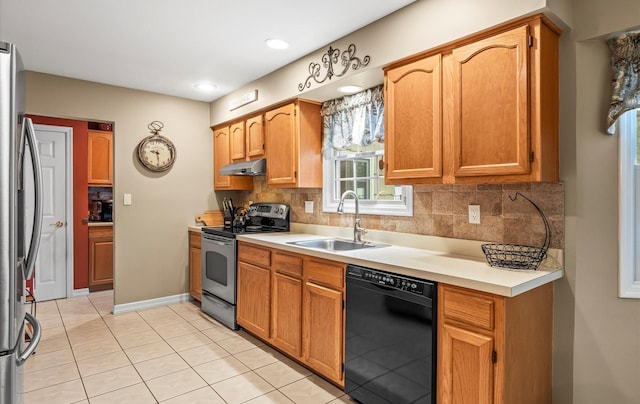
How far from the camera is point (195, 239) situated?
427cm

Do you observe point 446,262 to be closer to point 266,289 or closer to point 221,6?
point 266,289

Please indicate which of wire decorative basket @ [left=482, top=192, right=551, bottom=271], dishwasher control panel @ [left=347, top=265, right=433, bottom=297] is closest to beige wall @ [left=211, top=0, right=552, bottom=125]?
wire decorative basket @ [left=482, top=192, right=551, bottom=271]

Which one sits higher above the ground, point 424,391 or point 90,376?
point 424,391

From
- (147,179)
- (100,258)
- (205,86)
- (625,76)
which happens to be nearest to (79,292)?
(100,258)

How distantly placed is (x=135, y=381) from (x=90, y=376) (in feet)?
1.18

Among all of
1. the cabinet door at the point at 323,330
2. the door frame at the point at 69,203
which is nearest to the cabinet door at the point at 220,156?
the door frame at the point at 69,203

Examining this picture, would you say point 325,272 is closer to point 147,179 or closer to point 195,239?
point 195,239

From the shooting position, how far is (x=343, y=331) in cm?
228

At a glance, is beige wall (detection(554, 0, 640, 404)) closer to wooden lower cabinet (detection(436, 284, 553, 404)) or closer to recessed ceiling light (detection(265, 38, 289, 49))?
wooden lower cabinet (detection(436, 284, 553, 404))

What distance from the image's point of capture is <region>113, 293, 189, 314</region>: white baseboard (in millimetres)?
3936

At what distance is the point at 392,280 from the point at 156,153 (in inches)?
129

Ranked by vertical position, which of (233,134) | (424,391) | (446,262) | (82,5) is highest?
(82,5)

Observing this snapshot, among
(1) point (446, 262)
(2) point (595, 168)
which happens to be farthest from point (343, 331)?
(2) point (595, 168)

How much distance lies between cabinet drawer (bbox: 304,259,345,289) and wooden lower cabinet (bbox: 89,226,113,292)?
357cm
